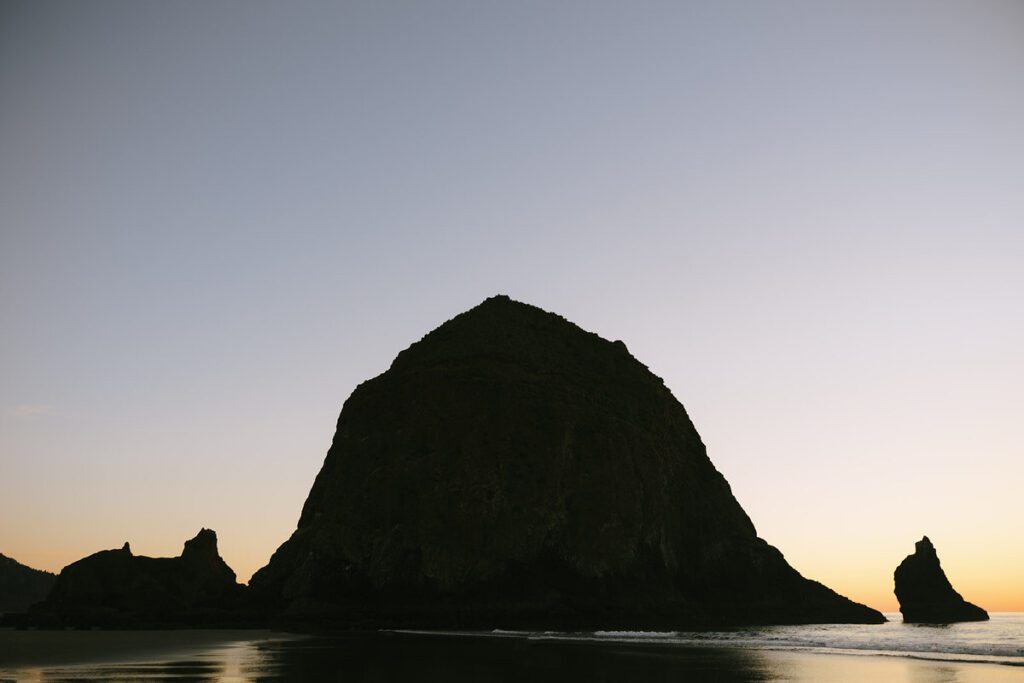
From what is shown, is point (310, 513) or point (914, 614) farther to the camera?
point (914, 614)

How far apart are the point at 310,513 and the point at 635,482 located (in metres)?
33.7

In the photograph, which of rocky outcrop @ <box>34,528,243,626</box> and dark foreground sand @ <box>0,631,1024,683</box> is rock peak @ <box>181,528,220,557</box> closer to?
rocky outcrop @ <box>34,528,243,626</box>

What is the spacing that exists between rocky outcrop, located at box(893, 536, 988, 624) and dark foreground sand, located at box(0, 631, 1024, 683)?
7370 centimetres

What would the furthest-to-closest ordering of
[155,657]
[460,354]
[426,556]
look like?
[460,354] → [426,556] → [155,657]

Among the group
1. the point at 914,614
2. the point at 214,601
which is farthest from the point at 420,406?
the point at 914,614

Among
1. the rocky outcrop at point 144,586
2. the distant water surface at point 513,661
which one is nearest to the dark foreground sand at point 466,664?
the distant water surface at point 513,661

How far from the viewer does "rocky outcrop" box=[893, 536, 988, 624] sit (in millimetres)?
99938

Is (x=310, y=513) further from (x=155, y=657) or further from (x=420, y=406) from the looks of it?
(x=155, y=657)

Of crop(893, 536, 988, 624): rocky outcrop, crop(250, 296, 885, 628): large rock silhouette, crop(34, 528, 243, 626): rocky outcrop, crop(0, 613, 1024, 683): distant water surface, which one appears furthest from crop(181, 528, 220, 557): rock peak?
Result: crop(893, 536, 988, 624): rocky outcrop

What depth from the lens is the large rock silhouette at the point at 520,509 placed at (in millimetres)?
68312

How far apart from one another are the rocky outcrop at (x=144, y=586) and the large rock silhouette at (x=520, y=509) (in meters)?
8.91

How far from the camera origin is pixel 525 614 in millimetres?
64562

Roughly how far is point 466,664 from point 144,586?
71.9 m

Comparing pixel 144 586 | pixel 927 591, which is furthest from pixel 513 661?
pixel 927 591
